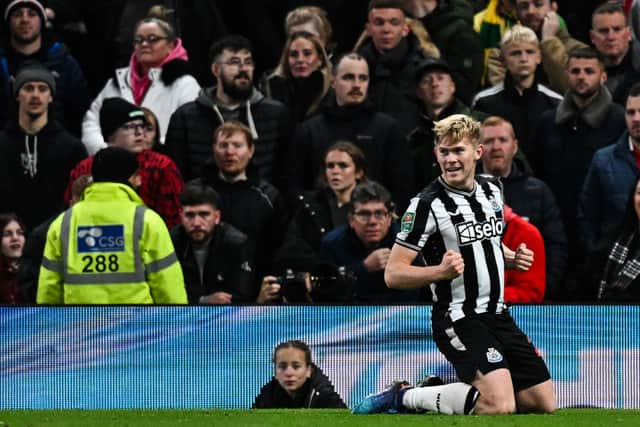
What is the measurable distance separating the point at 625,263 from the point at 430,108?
2667mm

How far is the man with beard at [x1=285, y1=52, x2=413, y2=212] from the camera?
12.2m

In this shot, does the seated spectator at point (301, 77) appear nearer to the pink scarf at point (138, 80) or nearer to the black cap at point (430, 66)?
the black cap at point (430, 66)

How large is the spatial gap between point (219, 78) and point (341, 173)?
64.9 inches

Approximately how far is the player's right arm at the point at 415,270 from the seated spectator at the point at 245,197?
3265 millimetres

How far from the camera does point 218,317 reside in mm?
9977

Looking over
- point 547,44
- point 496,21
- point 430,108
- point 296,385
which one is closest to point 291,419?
point 296,385

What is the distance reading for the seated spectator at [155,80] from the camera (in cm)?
1325

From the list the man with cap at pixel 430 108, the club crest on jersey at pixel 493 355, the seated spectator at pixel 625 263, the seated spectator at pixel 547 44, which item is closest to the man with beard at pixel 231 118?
the man with cap at pixel 430 108

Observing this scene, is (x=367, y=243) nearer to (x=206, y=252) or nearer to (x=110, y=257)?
(x=206, y=252)

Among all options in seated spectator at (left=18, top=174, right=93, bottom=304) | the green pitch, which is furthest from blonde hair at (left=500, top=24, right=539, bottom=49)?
the green pitch

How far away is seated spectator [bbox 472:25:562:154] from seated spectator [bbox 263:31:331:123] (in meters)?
1.35

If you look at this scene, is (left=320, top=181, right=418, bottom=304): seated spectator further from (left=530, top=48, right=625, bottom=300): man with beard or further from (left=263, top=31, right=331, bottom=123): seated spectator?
(left=263, top=31, right=331, bottom=123): seated spectator

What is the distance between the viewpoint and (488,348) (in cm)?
848

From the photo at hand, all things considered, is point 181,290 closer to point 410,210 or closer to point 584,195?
point 410,210
